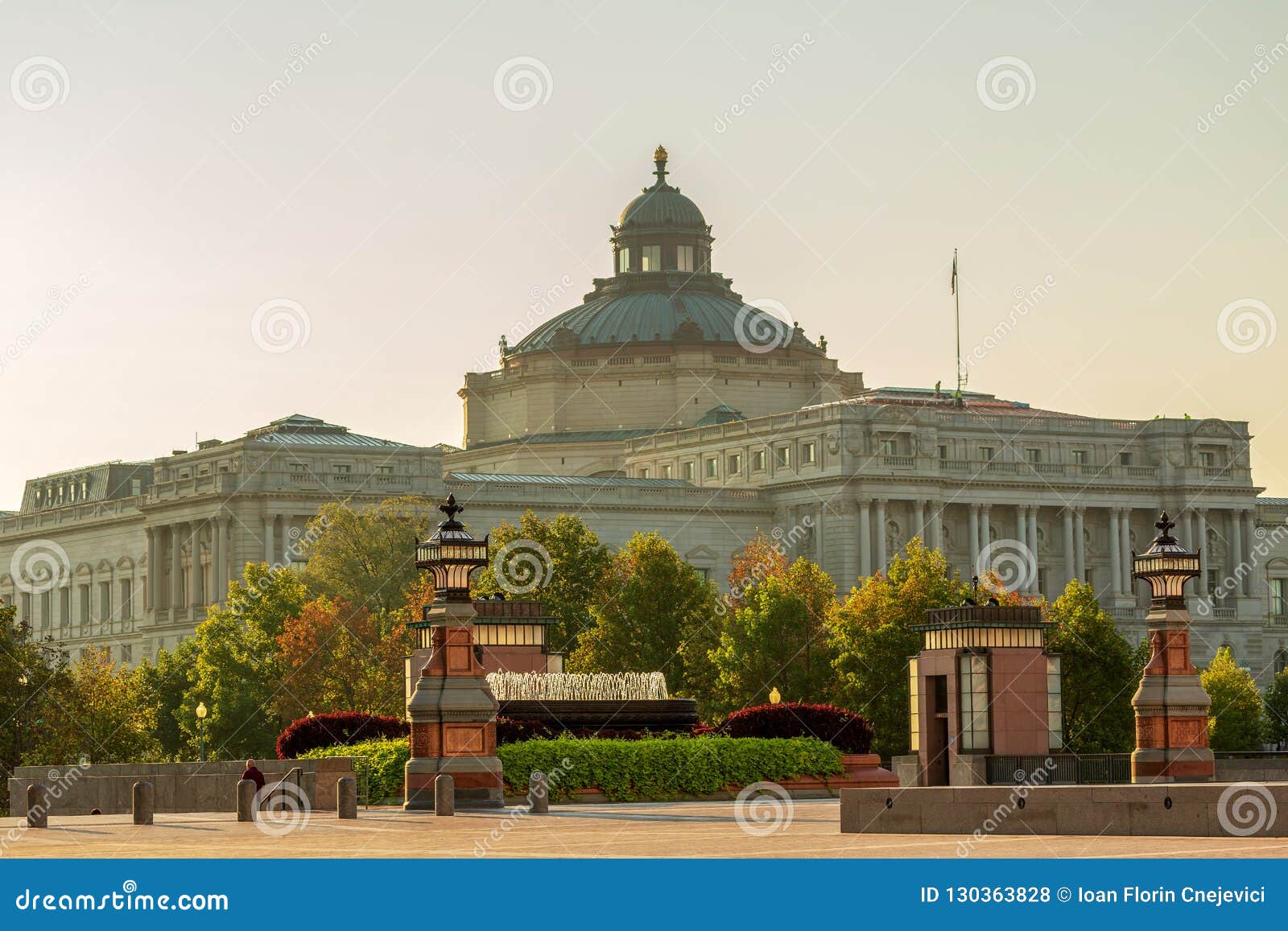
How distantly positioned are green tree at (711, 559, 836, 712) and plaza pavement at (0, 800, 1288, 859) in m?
61.7

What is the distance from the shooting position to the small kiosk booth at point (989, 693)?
66.6 metres

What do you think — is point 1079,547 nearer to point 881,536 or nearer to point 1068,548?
point 1068,548

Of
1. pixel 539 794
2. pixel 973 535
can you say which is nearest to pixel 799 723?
pixel 539 794

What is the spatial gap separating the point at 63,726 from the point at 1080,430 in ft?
330

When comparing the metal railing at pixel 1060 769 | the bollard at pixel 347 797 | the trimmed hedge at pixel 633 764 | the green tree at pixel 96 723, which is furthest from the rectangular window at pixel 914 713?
the green tree at pixel 96 723

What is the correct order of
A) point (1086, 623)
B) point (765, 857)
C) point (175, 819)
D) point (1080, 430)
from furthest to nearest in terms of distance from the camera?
point (1080, 430) → point (1086, 623) → point (175, 819) → point (765, 857)

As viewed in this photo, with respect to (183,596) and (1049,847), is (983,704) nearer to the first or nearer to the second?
(1049,847)

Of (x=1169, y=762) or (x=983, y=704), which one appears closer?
(x=1169, y=762)

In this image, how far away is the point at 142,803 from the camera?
168 feet

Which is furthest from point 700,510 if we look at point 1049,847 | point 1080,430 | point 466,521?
point 1049,847

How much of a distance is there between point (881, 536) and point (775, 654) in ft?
186

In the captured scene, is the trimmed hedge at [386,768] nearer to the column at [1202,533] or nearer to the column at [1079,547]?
the column at [1079,547]

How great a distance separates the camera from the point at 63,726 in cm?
10188

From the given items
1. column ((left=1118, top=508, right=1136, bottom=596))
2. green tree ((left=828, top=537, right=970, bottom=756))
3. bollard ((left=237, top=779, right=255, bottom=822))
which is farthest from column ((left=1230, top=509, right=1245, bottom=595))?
bollard ((left=237, top=779, right=255, bottom=822))
